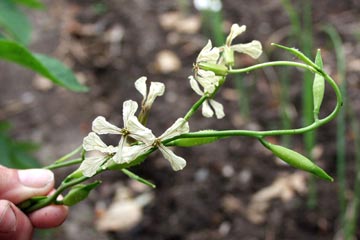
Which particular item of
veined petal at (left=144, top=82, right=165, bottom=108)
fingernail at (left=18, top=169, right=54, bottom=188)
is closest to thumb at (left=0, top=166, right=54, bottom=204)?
fingernail at (left=18, top=169, right=54, bottom=188)

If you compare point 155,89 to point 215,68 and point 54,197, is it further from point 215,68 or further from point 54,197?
point 54,197

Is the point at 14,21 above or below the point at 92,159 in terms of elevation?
above

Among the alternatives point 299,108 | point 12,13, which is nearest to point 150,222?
point 299,108

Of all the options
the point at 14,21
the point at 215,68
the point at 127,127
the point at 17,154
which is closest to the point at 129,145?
the point at 127,127

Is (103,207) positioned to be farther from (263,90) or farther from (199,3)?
(199,3)

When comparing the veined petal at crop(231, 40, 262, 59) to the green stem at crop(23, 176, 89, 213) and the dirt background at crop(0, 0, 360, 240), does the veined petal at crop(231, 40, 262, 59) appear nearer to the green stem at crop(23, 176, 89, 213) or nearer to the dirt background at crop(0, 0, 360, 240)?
the green stem at crop(23, 176, 89, 213)

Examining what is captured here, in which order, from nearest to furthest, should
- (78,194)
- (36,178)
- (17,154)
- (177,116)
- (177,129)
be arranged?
1. (177,129)
2. (78,194)
3. (36,178)
4. (17,154)
5. (177,116)

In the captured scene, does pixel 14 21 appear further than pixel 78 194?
Yes
